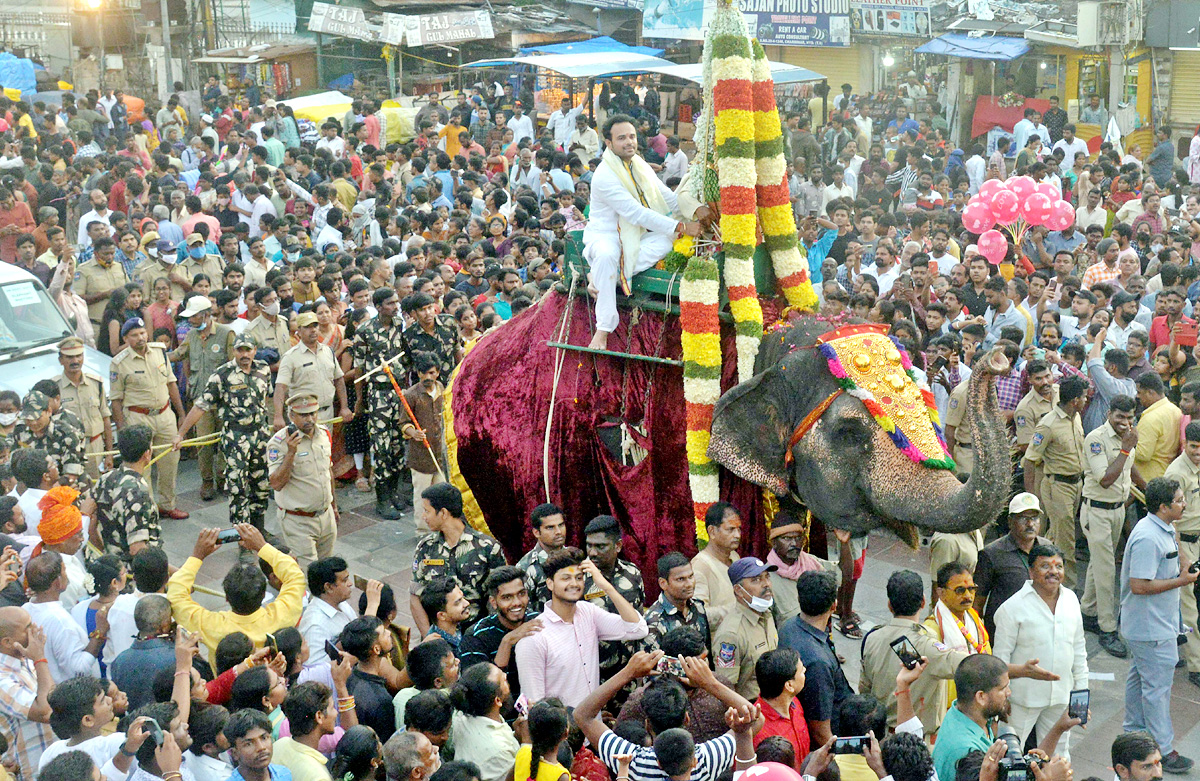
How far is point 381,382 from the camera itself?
31.9 feet

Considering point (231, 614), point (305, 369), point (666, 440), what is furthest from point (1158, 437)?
point (305, 369)

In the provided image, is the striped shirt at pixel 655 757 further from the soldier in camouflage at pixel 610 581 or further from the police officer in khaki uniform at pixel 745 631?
the soldier in camouflage at pixel 610 581

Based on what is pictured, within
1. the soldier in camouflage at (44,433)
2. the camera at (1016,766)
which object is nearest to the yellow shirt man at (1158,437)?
the camera at (1016,766)

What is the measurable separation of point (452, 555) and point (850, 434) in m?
1.90

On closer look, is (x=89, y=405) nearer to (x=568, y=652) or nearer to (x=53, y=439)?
(x=53, y=439)

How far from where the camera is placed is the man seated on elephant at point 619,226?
675 centimetres

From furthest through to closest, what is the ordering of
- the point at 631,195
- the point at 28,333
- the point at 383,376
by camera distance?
the point at 28,333, the point at 383,376, the point at 631,195

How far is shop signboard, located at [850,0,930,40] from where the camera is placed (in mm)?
23797

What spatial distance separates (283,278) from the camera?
34.1 ft

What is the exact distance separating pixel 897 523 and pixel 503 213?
948cm

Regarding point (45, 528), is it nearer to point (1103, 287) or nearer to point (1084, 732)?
point (1084, 732)

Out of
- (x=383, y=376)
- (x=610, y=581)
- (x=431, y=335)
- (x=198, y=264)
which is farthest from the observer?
(x=198, y=264)

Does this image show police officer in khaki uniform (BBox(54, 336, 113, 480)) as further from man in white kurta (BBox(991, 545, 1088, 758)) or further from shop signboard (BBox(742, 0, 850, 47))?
shop signboard (BBox(742, 0, 850, 47))

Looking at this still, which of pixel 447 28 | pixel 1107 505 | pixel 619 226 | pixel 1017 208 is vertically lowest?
pixel 1107 505
